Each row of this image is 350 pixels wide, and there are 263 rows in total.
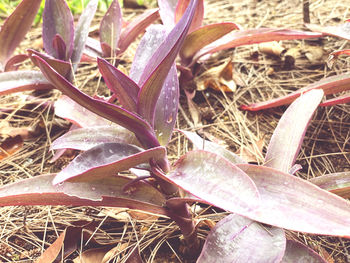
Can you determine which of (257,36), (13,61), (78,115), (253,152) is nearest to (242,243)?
(253,152)

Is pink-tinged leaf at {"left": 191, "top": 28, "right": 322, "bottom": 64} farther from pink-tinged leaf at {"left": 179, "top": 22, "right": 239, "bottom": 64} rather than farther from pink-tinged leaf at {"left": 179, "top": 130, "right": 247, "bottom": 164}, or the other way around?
pink-tinged leaf at {"left": 179, "top": 130, "right": 247, "bottom": 164}

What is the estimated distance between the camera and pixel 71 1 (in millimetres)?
2332

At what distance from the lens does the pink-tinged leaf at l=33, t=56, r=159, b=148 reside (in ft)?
2.29

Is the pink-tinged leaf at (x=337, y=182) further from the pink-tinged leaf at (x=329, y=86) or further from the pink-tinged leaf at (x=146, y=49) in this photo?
the pink-tinged leaf at (x=146, y=49)

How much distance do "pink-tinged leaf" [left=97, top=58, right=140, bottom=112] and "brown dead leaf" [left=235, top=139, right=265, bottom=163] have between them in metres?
0.56

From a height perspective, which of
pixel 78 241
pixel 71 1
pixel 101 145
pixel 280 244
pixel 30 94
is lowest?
pixel 78 241

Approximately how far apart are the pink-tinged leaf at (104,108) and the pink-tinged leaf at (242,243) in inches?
10.1

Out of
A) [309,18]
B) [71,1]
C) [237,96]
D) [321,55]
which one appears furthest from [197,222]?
[71,1]

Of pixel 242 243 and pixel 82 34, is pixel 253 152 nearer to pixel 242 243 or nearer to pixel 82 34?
pixel 242 243

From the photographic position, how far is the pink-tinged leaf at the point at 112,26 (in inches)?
59.5

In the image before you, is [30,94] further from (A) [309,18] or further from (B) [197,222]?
(A) [309,18]

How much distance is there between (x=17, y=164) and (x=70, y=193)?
0.66 meters

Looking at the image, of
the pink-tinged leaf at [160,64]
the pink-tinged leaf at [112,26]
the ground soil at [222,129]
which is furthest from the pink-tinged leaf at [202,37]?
the pink-tinged leaf at [160,64]

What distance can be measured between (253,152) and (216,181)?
56 cm
